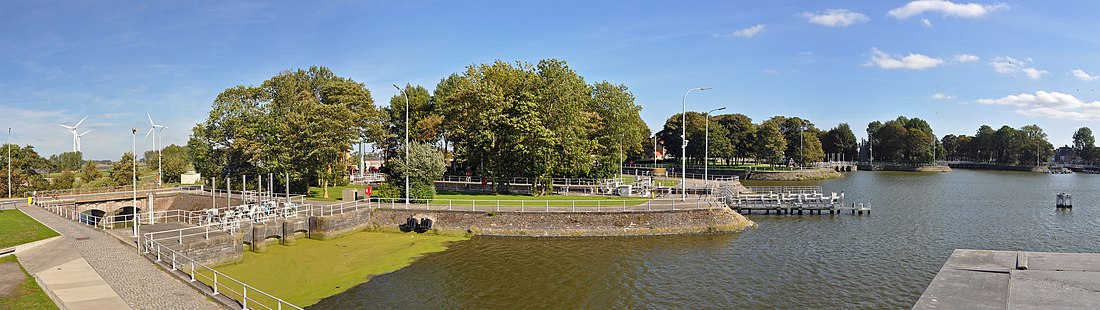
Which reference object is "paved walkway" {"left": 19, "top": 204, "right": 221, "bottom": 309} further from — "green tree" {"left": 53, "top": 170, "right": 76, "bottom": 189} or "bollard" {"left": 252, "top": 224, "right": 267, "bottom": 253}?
"green tree" {"left": 53, "top": 170, "right": 76, "bottom": 189}

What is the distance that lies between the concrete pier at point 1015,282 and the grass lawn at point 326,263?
20417mm

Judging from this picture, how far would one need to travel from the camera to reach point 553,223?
37781 millimetres

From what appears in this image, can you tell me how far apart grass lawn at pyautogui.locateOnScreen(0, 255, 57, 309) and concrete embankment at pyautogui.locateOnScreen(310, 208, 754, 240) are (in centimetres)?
1704

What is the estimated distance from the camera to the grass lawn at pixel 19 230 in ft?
93.3

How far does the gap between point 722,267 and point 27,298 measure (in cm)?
2716

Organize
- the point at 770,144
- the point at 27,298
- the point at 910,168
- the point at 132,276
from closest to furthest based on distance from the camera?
the point at 27,298 < the point at 132,276 < the point at 770,144 < the point at 910,168

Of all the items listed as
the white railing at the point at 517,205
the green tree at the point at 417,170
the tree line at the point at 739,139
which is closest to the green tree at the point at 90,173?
the white railing at the point at 517,205

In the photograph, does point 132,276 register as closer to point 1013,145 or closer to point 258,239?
point 258,239

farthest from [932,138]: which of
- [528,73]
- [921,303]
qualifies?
[921,303]

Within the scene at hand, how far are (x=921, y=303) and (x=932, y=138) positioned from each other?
180837mm

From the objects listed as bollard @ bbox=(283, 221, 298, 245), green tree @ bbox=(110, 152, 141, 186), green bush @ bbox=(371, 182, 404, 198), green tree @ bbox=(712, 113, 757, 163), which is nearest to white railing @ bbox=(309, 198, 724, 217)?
green bush @ bbox=(371, 182, 404, 198)

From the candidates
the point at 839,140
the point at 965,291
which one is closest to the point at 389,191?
the point at 965,291

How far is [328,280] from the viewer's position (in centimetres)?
2539

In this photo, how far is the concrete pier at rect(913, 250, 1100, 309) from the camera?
12.6 meters
